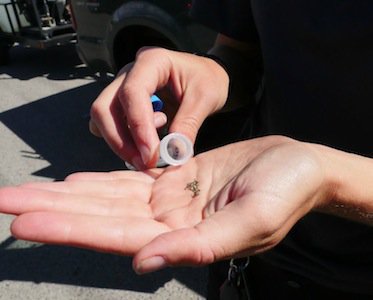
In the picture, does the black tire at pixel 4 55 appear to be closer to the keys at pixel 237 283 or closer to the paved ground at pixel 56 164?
the paved ground at pixel 56 164

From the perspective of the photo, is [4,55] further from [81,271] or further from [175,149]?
[175,149]

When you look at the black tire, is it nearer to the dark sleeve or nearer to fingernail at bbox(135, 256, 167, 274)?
the dark sleeve

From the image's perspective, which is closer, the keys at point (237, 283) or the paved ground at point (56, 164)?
the keys at point (237, 283)

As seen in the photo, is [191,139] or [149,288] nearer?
[191,139]

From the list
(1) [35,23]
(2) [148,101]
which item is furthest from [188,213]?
(1) [35,23]

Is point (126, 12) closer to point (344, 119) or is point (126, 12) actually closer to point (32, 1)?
point (344, 119)

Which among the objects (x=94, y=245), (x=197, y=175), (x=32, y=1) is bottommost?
(x=32, y=1)

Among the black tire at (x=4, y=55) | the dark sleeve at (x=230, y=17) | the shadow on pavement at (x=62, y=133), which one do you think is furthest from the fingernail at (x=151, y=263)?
the black tire at (x=4, y=55)

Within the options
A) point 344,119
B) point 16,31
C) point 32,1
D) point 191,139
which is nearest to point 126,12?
point 191,139
